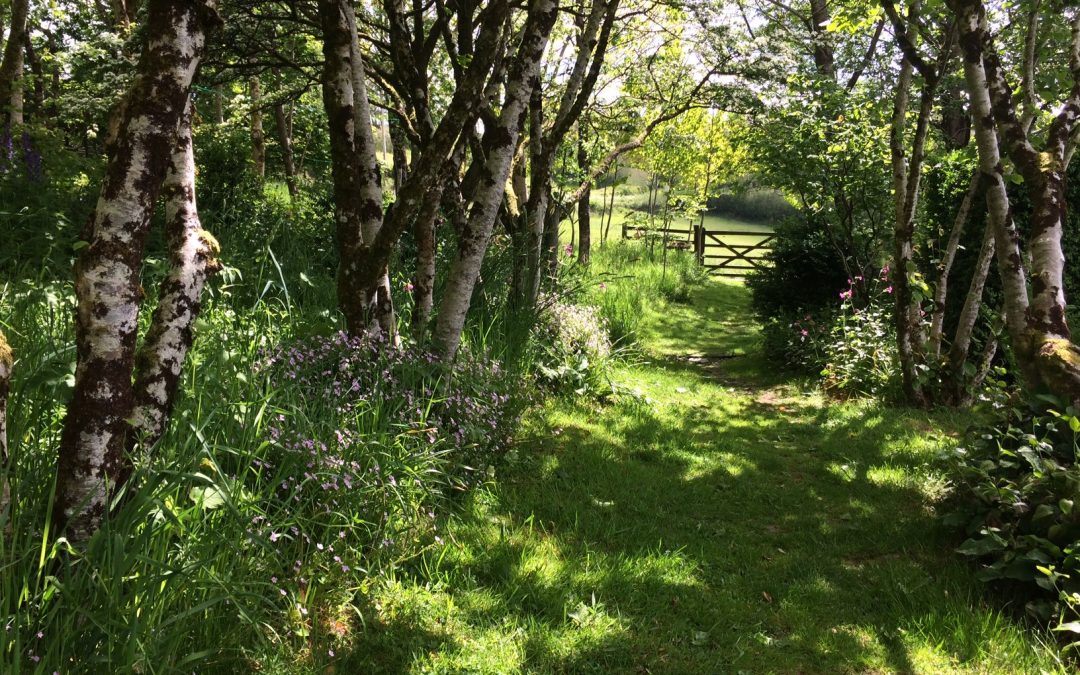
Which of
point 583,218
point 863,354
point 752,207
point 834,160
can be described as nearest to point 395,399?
point 863,354

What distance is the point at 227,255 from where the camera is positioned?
18.9 feet

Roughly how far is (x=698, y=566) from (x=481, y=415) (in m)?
1.79

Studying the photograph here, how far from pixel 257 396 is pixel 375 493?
0.75 metres

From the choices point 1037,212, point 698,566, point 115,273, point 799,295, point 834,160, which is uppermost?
point 834,160

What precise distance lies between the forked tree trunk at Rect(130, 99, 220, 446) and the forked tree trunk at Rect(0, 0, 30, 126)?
832 centimetres

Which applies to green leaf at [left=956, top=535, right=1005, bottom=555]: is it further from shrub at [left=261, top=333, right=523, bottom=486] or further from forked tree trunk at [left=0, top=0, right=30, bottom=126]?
forked tree trunk at [left=0, top=0, right=30, bottom=126]

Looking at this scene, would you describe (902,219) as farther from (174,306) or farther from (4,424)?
(4,424)

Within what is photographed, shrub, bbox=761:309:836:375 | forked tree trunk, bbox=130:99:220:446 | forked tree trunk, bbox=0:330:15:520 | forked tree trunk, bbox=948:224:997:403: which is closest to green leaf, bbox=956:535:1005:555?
forked tree trunk, bbox=948:224:997:403

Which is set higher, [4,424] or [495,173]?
[495,173]

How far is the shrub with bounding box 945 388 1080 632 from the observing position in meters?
2.99

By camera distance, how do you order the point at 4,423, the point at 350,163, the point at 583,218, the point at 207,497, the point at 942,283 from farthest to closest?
the point at 583,218 < the point at 942,283 < the point at 350,163 < the point at 207,497 < the point at 4,423

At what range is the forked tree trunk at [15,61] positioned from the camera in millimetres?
9250

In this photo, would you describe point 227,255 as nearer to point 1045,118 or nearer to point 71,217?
point 71,217

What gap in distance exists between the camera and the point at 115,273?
2.18 meters
